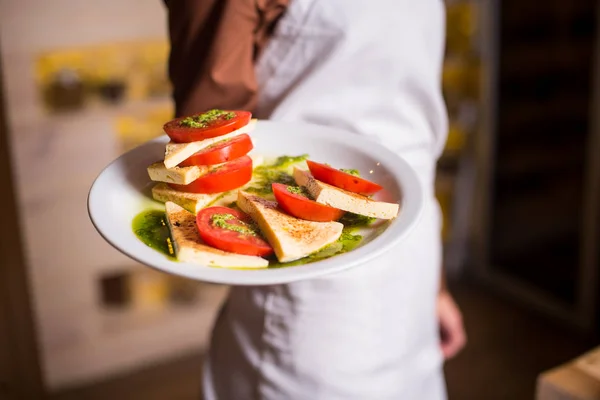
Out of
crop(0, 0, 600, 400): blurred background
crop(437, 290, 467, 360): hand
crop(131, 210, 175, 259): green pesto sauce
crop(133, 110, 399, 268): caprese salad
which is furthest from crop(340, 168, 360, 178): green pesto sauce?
crop(0, 0, 600, 400): blurred background

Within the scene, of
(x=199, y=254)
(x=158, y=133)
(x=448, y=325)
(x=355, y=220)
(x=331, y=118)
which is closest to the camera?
(x=199, y=254)

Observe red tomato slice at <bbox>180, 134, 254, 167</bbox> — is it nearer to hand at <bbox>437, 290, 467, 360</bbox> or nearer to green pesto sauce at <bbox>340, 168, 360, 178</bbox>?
green pesto sauce at <bbox>340, 168, 360, 178</bbox>

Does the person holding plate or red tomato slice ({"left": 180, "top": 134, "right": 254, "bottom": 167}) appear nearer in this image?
red tomato slice ({"left": 180, "top": 134, "right": 254, "bottom": 167})

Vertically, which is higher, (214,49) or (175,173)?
(214,49)

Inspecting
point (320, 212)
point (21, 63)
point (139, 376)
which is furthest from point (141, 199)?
point (139, 376)

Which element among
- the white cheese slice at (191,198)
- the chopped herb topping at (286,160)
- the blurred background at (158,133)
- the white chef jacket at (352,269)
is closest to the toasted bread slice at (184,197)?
the white cheese slice at (191,198)

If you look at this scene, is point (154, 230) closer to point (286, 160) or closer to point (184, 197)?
point (184, 197)

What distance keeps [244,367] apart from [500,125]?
1.90 m

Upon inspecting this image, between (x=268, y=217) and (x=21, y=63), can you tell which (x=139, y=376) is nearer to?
(x=21, y=63)

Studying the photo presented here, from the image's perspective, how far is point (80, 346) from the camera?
2193 mm

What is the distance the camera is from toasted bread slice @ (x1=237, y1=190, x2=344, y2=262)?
0.64 meters

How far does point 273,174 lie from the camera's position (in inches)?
30.9

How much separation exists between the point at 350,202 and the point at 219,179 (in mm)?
148

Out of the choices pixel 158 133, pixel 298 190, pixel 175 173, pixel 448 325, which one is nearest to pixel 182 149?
pixel 175 173
